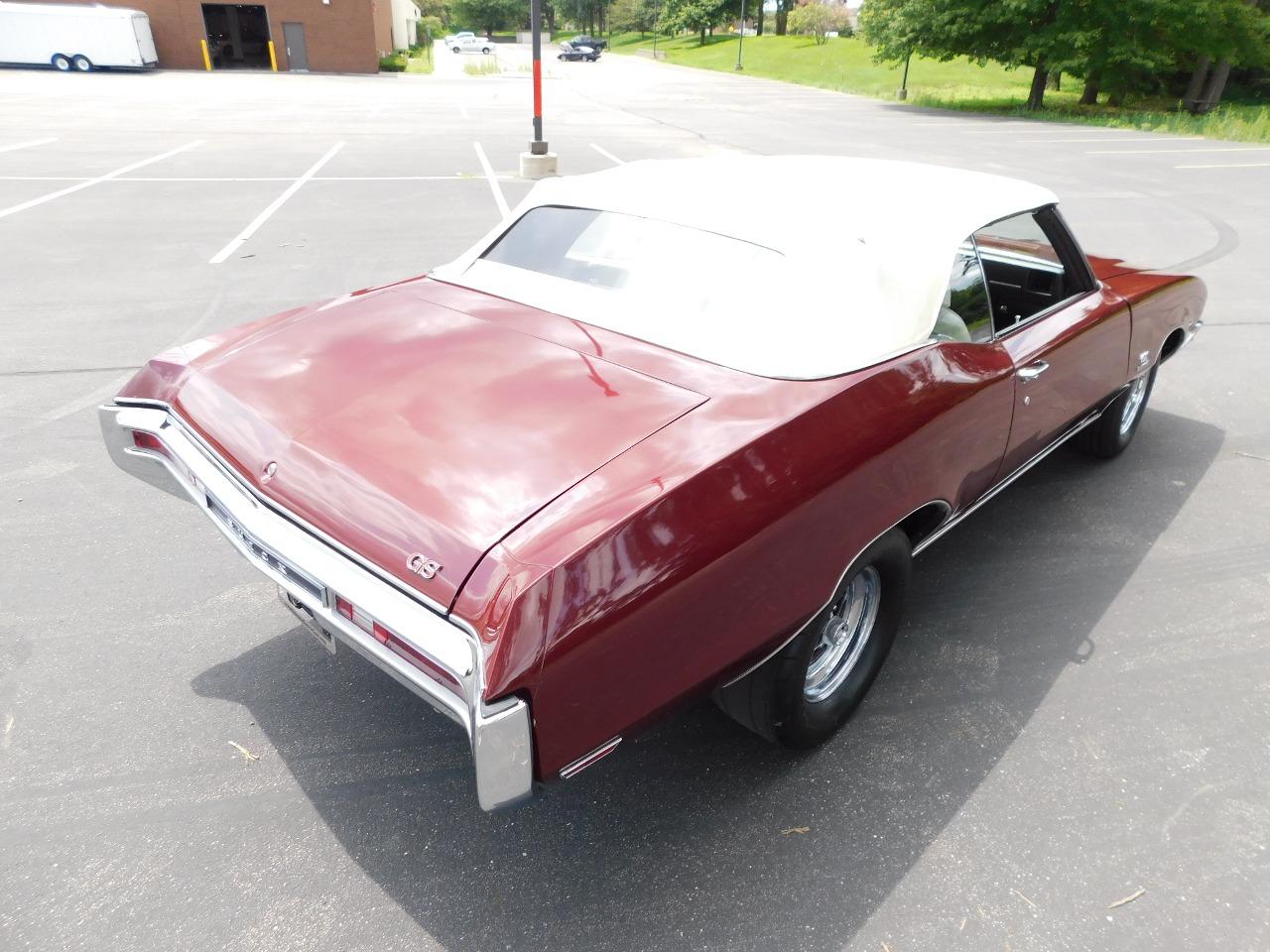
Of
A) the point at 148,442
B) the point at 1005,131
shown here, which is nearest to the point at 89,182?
the point at 148,442

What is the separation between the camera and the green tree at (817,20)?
2574 inches

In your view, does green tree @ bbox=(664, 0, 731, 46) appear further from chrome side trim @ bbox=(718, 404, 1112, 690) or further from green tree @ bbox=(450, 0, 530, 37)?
chrome side trim @ bbox=(718, 404, 1112, 690)

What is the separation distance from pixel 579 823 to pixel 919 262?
1977 mm

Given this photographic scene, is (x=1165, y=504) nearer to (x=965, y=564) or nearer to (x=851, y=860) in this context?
(x=965, y=564)

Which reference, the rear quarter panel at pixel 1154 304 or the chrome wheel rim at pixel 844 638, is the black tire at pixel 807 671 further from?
the rear quarter panel at pixel 1154 304

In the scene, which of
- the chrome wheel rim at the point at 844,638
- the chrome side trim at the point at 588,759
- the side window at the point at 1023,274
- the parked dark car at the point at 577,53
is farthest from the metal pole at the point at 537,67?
the parked dark car at the point at 577,53

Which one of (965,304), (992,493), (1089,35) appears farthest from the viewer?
(1089,35)

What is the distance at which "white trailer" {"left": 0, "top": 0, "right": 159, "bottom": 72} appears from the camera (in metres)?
31.5

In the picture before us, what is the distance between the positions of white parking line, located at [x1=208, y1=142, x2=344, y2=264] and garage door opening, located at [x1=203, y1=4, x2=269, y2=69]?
1216 inches

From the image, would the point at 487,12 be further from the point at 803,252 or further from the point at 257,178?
the point at 803,252

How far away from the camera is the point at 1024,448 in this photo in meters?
3.22

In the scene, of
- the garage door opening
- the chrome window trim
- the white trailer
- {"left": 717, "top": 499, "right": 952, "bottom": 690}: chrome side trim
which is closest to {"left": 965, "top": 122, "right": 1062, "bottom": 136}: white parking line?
the chrome window trim

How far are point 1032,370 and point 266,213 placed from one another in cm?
910

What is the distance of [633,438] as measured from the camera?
206 centimetres
